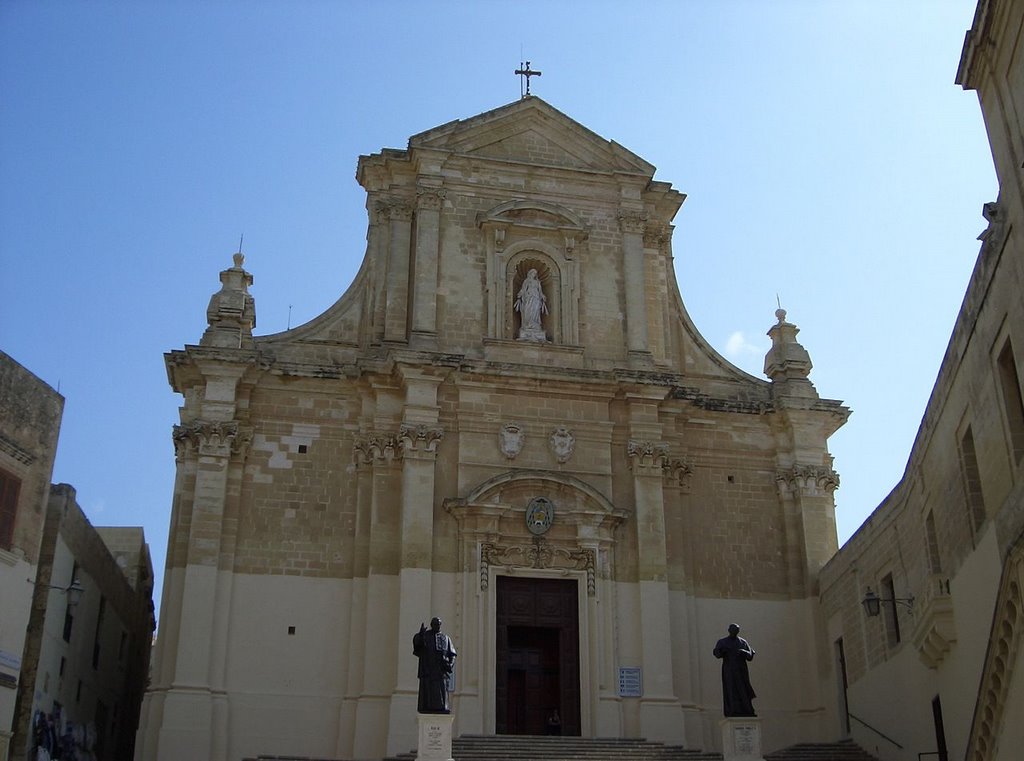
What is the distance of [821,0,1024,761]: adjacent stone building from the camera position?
1164 cm

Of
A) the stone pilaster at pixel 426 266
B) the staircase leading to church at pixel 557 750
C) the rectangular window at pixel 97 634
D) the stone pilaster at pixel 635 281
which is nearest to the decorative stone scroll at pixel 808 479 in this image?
the stone pilaster at pixel 635 281

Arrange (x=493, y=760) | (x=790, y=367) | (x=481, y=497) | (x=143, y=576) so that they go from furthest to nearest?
(x=143, y=576) < (x=790, y=367) < (x=481, y=497) < (x=493, y=760)

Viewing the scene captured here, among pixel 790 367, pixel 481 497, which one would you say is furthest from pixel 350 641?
pixel 790 367

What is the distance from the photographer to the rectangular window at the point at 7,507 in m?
17.8

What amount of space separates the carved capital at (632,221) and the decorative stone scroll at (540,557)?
7091 millimetres

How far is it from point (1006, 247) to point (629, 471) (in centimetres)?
1091

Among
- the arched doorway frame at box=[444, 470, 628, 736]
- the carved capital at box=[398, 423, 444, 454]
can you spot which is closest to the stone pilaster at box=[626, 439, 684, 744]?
the arched doorway frame at box=[444, 470, 628, 736]

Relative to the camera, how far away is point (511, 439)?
2156 cm

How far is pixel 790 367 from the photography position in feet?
78.3

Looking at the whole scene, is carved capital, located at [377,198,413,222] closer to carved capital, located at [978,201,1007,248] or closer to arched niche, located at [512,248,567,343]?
arched niche, located at [512,248,567,343]

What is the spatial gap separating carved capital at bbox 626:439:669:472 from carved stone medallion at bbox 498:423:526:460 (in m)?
2.09

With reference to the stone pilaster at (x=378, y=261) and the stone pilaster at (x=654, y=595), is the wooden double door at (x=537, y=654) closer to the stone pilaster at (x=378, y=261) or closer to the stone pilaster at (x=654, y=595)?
the stone pilaster at (x=654, y=595)

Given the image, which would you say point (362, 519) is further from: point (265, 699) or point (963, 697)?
point (963, 697)

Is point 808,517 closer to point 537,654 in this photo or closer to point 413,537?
point 537,654
